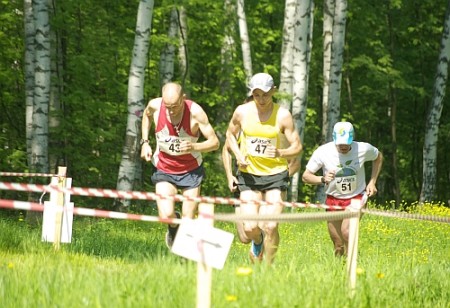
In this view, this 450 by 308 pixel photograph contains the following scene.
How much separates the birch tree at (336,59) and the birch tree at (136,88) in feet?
24.1

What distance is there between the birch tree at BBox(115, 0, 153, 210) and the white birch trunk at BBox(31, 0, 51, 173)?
2.05m

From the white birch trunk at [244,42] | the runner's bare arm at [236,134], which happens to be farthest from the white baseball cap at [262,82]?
the white birch trunk at [244,42]

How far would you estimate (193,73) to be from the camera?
108 ft

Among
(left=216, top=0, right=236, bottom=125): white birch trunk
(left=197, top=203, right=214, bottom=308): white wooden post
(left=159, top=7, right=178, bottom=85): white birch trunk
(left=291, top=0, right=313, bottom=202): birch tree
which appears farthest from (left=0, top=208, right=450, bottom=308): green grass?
(left=216, top=0, right=236, bottom=125): white birch trunk

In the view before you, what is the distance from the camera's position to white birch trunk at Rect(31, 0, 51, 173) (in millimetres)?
20406

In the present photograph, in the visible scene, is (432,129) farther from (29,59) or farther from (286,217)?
(286,217)

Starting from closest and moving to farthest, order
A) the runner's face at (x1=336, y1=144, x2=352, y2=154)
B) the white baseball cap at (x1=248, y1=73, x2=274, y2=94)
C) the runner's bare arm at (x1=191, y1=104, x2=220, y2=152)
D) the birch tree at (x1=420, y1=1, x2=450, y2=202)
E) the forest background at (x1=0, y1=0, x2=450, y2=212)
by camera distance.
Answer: the white baseball cap at (x1=248, y1=73, x2=274, y2=94)
the runner's bare arm at (x1=191, y1=104, x2=220, y2=152)
the runner's face at (x1=336, y1=144, x2=352, y2=154)
the forest background at (x1=0, y1=0, x2=450, y2=212)
the birch tree at (x1=420, y1=1, x2=450, y2=202)

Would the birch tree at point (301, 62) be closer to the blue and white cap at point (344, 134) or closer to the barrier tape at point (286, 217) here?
the blue and white cap at point (344, 134)

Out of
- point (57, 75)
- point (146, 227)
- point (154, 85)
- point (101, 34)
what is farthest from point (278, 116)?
point (154, 85)

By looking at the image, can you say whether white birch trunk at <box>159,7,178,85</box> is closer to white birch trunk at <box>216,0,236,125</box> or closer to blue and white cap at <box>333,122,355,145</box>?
white birch trunk at <box>216,0,236,125</box>

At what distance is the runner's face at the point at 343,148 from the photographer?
1102cm

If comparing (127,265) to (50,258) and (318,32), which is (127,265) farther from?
(318,32)

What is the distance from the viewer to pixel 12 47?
83.6 ft

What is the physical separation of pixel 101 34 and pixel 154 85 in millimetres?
3315
